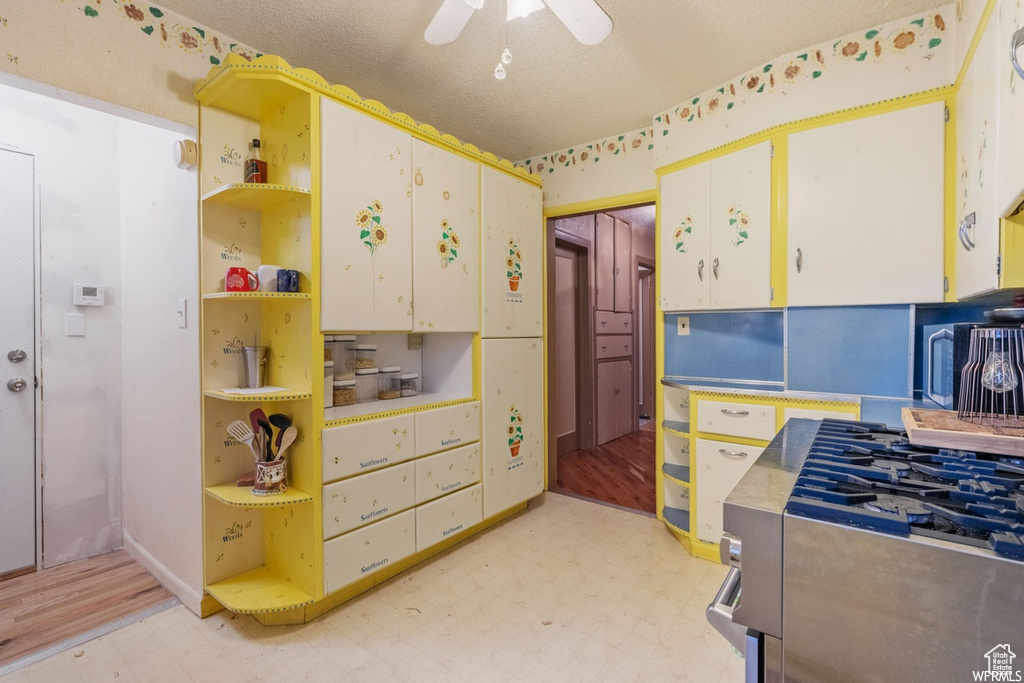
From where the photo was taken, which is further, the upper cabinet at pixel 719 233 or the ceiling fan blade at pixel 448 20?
the upper cabinet at pixel 719 233

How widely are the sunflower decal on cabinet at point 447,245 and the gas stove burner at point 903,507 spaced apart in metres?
2.11

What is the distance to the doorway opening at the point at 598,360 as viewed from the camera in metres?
3.62

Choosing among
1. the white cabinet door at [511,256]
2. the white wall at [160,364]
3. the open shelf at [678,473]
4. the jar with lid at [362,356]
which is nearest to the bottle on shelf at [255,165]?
the white wall at [160,364]

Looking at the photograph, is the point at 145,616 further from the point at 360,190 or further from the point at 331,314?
the point at 360,190

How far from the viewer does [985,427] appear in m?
1.14

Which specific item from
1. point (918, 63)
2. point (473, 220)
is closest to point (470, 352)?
point (473, 220)

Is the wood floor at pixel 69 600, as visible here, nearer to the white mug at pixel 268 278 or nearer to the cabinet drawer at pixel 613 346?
the white mug at pixel 268 278

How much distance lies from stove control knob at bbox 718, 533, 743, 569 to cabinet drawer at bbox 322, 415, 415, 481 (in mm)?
1652

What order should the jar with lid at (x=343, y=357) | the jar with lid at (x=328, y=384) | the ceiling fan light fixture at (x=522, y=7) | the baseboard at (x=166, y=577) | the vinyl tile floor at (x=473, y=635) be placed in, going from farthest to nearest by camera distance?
the jar with lid at (x=343, y=357) → the jar with lid at (x=328, y=384) → the baseboard at (x=166, y=577) → the vinyl tile floor at (x=473, y=635) → the ceiling fan light fixture at (x=522, y=7)

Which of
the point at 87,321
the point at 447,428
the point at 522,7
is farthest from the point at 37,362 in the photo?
the point at 522,7

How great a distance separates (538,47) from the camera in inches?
86.0

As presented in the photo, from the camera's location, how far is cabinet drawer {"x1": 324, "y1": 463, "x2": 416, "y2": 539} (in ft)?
6.46

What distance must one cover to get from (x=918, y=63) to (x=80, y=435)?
14.8ft

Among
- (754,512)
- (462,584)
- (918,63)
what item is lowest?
(462,584)
